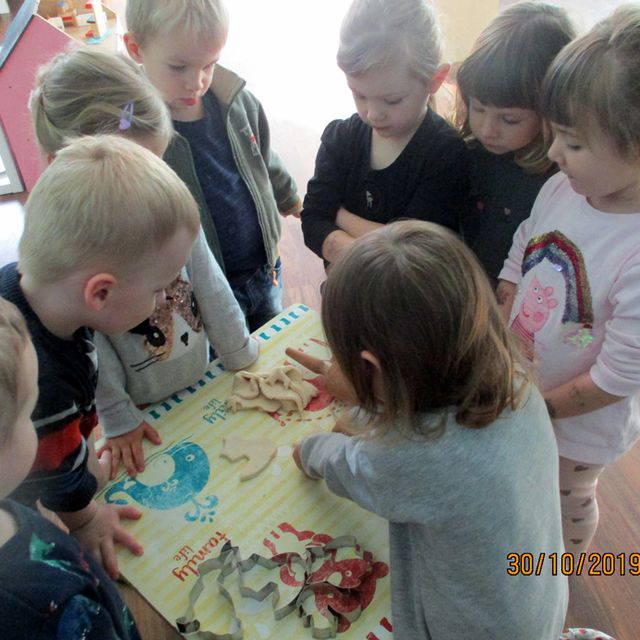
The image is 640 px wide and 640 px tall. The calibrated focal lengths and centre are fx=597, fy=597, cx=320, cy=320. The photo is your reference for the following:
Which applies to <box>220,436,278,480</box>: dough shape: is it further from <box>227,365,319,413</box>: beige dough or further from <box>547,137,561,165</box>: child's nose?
<box>547,137,561,165</box>: child's nose

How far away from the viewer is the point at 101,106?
0.83 meters

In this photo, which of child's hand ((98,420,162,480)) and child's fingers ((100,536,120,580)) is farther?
child's hand ((98,420,162,480))

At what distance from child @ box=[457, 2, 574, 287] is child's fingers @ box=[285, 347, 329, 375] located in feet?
1.13

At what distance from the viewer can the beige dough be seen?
39.0 inches

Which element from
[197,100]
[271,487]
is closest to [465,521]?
[271,487]

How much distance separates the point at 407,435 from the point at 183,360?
453 mm

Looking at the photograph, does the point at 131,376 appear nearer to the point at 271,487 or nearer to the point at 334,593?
the point at 271,487

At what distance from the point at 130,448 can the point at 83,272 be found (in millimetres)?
322

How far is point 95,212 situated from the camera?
700mm

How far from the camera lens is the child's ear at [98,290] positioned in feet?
2.35

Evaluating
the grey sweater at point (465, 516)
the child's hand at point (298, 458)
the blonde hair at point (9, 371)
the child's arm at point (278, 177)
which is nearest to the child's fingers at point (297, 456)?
the child's hand at point (298, 458)

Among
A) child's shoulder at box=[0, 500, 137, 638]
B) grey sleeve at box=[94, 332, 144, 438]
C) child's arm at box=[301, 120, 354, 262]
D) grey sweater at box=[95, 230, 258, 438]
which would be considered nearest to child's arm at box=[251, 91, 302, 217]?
child's arm at box=[301, 120, 354, 262]

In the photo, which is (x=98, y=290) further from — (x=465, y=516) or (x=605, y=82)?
(x=605, y=82)

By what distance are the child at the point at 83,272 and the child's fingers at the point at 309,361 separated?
1.10ft
